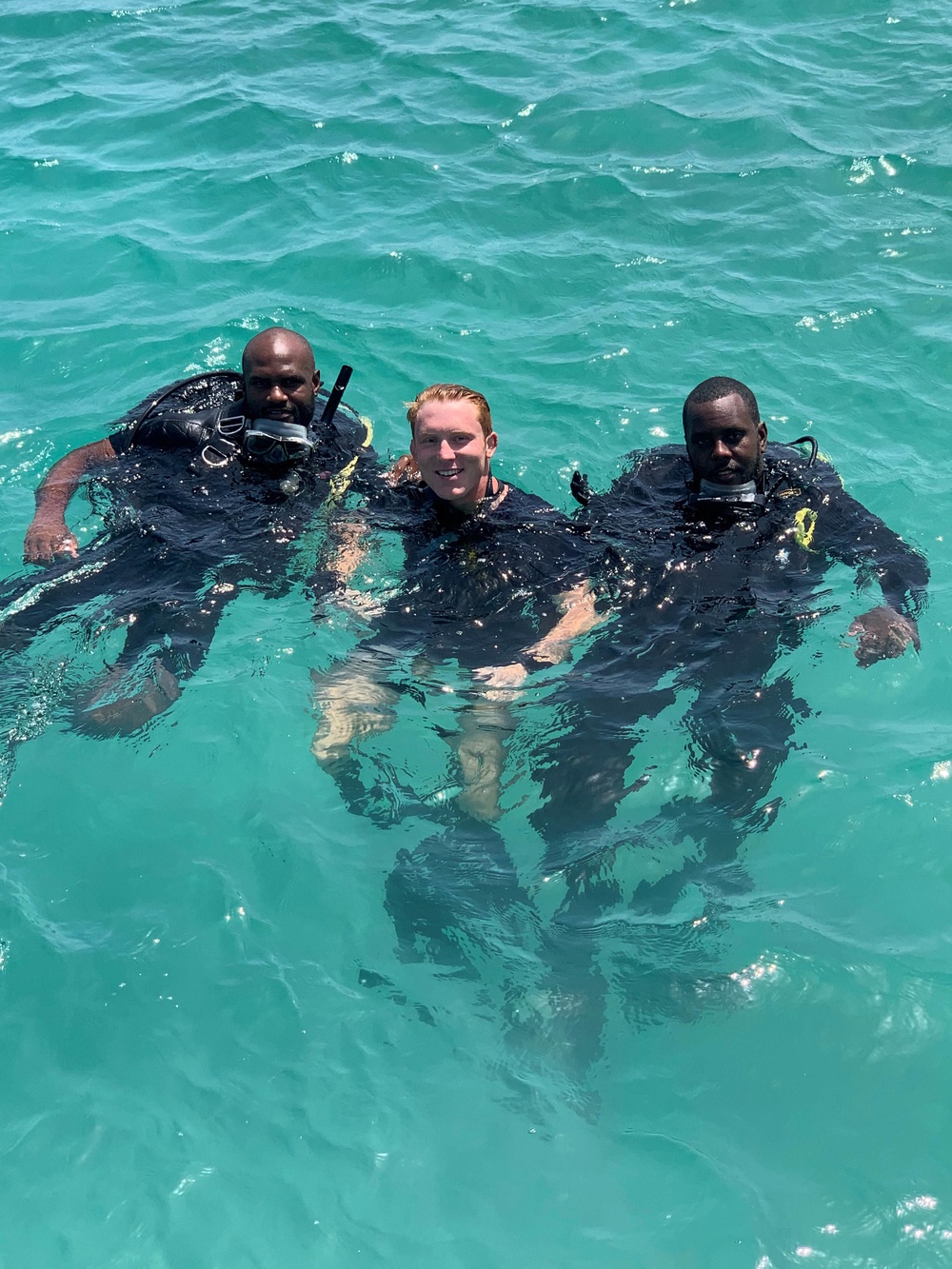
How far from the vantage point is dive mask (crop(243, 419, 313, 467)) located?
631 cm

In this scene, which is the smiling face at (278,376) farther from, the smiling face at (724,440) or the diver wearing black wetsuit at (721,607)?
the smiling face at (724,440)

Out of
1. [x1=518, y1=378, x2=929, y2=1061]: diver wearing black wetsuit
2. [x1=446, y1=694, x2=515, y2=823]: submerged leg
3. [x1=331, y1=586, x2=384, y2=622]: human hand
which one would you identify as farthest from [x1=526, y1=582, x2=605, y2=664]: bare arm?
[x1=331, y1=586, x2=384, y2=622]: human hand

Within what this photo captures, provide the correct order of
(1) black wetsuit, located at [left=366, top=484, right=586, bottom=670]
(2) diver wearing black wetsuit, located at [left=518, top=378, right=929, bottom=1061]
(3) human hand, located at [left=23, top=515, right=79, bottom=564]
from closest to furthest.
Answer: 1. (2) diver wearing black wetsuit, located at [left=518, top=378, right=929, bottom=1061]
2. (1) black wetsuit, located at [left=366, top=484, right=586, bottom=670]
3. (3) human hand, located at [left=23, top=515, right=79, bottom=564]

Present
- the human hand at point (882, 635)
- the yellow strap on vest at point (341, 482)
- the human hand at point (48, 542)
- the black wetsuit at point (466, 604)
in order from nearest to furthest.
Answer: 1. the black wetsuit at point (466, 604)
2. the human hand at point (882, 635)
3. the human hand at point (48, 542)
4. the yellow strap on vest at point (341, 482)

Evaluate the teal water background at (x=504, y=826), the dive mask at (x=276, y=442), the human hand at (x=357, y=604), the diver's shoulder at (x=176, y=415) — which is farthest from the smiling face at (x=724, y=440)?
the diver's shoulder at (x=176, y=415)

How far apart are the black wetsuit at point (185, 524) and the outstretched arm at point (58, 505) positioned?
83mm

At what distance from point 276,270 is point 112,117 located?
14.4 ft

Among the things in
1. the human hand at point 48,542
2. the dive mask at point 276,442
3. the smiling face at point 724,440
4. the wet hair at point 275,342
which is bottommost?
the human hand at point 48,542

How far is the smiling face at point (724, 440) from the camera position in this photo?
18.4 feet

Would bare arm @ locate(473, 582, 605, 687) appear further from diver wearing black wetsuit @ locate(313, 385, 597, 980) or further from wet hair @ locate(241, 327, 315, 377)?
wet hair @ locate(241, 327, 315, 377)

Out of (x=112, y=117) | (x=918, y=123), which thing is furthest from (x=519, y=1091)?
(x=112, y=117)

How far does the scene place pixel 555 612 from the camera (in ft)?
18.4

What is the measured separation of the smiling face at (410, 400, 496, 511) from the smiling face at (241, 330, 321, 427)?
1.03 meters

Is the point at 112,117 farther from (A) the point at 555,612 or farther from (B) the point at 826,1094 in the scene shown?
(B) the point at 826,1094
